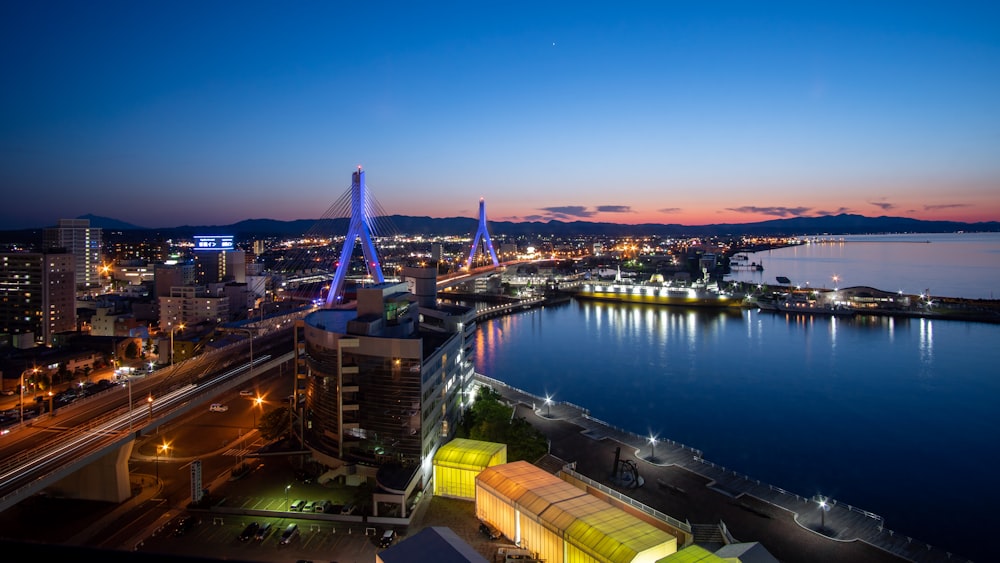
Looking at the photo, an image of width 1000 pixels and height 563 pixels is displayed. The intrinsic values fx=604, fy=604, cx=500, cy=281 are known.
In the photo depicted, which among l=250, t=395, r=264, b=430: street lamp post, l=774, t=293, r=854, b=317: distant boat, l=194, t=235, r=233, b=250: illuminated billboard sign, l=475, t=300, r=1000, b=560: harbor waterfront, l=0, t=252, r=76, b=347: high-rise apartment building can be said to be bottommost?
l=475, t=300, r=1000, b=560: harbor waterfront

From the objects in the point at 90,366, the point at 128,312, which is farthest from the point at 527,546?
the point at 128,312

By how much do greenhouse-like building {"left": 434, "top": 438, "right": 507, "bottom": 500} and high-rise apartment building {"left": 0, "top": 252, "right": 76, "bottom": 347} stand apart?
10.1m

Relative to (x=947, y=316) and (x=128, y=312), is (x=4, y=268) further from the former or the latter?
(x=947, y=316)

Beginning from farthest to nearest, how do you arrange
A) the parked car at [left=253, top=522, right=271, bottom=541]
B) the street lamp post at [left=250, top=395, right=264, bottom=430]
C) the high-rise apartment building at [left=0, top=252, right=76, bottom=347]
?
the high-rise apartment building at [left=0, top=252, right=76, bottom=347] → the street lamp post at [left=250, top=395, right=264, bottom=430] → the parked car at [left=253, top=522, right=271, bottom=541]

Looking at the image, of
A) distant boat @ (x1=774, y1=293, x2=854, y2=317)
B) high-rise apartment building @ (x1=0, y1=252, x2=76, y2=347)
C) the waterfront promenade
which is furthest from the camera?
distant boat @ (x1=774, y1=293, x2=854, y2=317)

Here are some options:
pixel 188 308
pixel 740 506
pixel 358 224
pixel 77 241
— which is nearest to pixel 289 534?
pixel 740 506

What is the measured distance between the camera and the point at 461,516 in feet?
13.0

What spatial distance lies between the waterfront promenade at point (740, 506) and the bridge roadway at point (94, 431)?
3012 millimetres

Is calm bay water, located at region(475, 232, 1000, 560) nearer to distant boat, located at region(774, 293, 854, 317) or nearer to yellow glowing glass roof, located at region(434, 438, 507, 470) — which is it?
distant boat, located at region(774, 293, 854, 317)

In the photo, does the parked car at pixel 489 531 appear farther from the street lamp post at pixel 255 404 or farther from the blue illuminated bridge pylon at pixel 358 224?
the blue illuminated bridge pylon at pixel 358 224

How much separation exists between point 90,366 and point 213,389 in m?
4.28

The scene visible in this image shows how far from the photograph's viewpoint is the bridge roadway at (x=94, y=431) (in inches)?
130

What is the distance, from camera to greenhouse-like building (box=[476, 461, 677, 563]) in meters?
3.13

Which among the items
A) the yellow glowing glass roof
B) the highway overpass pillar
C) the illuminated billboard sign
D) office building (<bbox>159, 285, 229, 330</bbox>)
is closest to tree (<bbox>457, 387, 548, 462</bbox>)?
the yellow glowing glass roof
